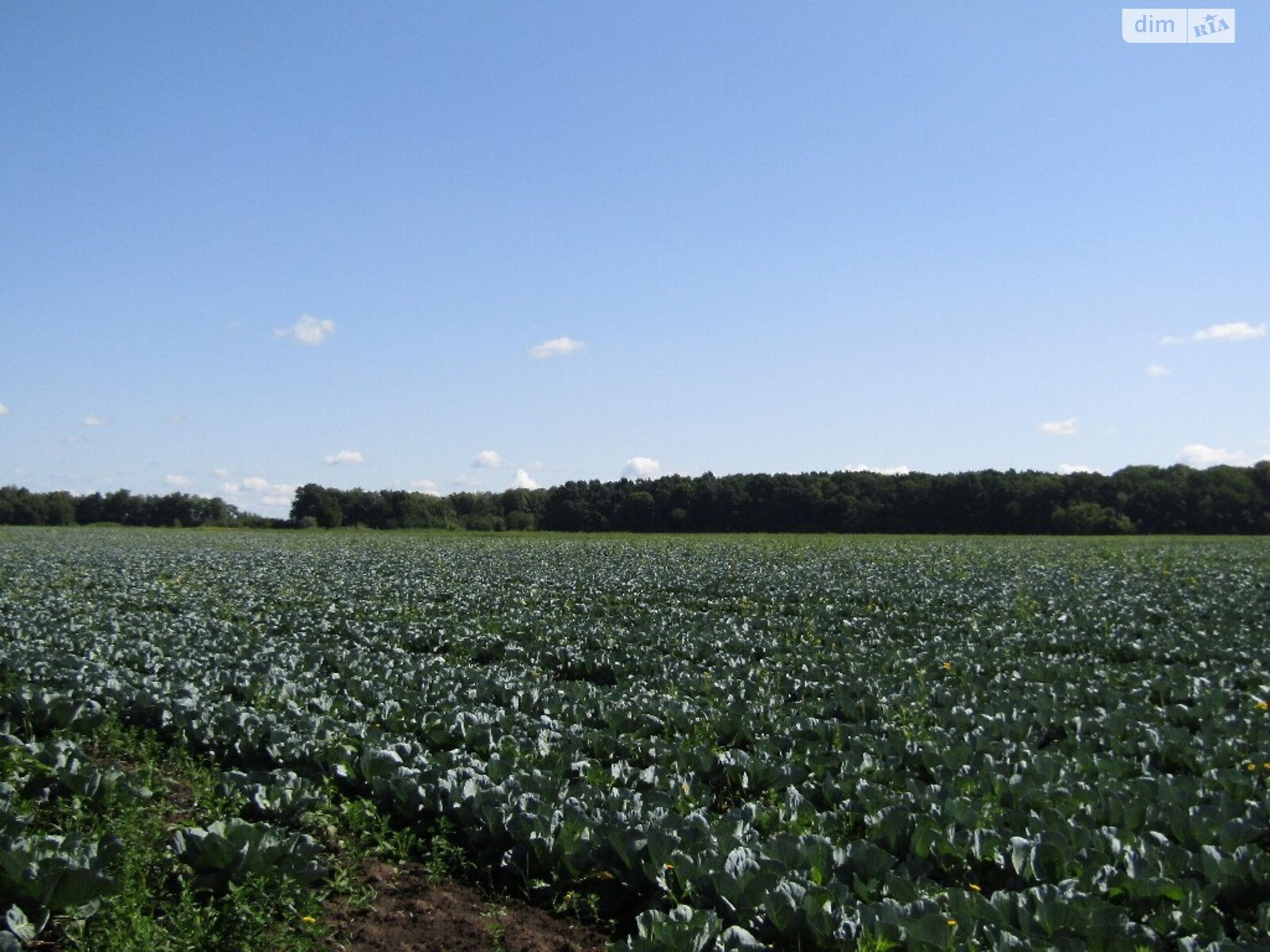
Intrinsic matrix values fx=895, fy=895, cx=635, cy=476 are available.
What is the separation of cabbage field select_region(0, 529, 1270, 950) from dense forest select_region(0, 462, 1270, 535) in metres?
66.9

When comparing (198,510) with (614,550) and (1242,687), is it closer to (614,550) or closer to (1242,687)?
(614,550)

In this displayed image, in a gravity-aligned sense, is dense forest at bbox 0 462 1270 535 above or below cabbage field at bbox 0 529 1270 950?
above

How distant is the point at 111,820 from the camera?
5.82 m

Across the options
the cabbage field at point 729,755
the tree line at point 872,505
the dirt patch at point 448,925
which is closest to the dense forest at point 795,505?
the tree line at point 872,505

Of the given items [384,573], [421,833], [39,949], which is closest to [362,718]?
[421,833]

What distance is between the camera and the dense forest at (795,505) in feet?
252

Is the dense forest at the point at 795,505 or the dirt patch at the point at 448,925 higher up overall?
the dense forest at the point at 795,505

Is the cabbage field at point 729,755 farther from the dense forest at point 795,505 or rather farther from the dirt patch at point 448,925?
the dense forest at point 795,505

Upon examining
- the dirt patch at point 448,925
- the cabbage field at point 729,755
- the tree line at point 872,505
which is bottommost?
the dirt patch at point 448,925

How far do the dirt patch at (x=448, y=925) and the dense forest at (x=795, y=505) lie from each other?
79.9 m

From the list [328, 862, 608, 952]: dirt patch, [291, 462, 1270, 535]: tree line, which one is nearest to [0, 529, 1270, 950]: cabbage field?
[328, 862, 608, 952]: dirt patch

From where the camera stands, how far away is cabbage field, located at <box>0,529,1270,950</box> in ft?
14.4

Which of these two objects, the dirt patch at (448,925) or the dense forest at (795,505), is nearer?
the dirt patch at (448,925)

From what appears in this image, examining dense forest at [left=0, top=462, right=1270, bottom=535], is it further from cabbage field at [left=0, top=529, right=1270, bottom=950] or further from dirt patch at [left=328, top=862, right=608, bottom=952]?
dirt patch at [left=328, top=862, right=608, bottom=952]
